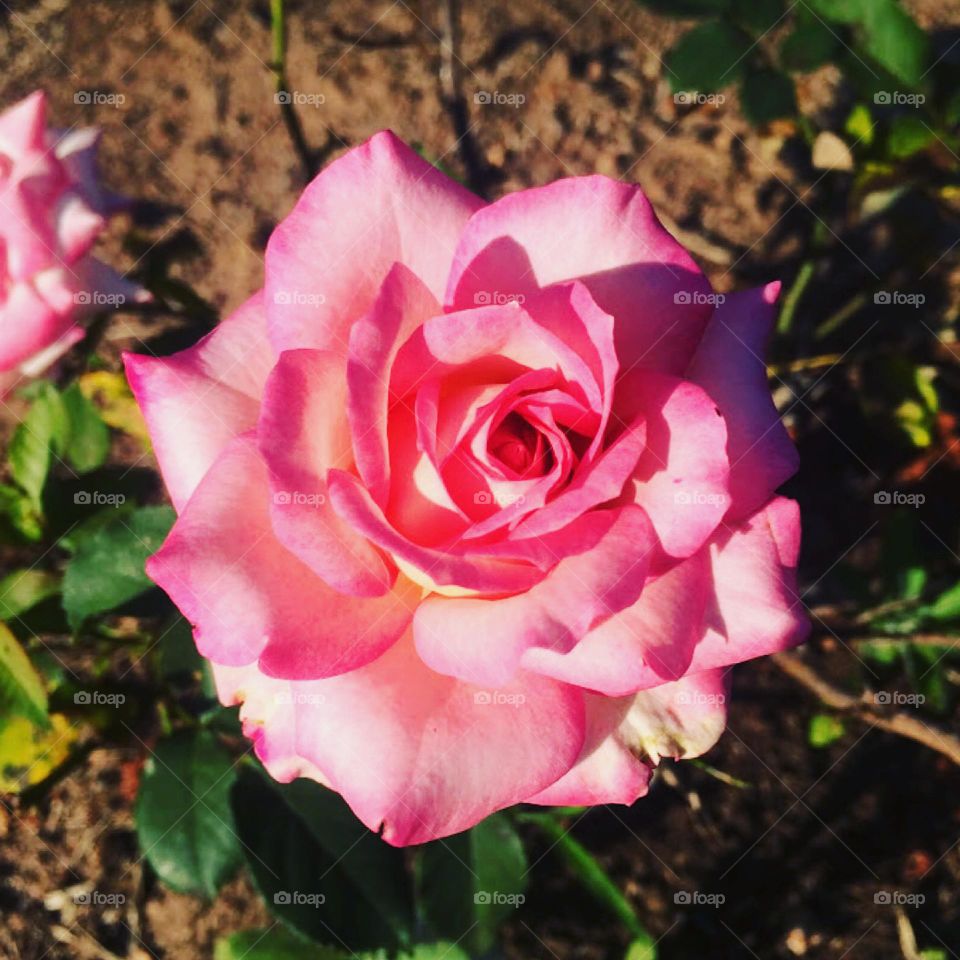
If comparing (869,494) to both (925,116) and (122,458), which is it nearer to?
(925,116)

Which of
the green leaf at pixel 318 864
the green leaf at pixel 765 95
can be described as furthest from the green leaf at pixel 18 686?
the green leaf at pixel 765 95

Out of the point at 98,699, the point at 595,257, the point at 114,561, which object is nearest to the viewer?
the point at 595,257

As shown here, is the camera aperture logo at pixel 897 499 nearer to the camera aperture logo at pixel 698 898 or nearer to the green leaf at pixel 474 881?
the camera aperture logo at pixel 698 898

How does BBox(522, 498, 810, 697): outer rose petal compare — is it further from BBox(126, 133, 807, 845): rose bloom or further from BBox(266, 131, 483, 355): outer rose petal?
BBox(266, 131, 483, 355): outer rose petal

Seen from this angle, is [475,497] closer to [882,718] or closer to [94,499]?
[94,499]

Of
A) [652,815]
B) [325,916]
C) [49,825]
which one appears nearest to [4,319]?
[325,916]

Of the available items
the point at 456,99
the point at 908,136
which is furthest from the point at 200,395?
the point at 456,99
